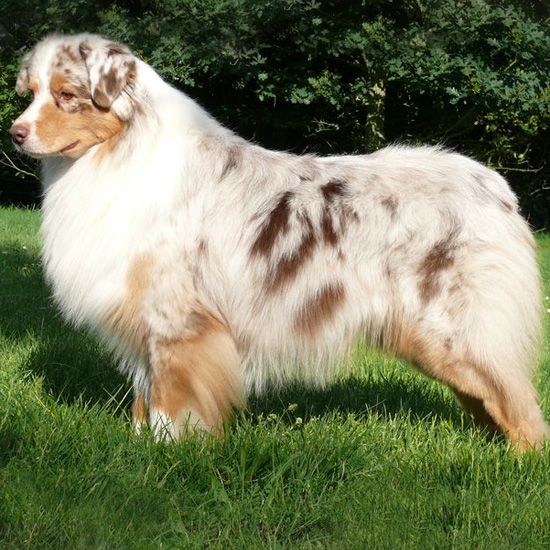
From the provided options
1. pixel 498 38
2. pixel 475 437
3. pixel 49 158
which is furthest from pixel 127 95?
pixel 498 38

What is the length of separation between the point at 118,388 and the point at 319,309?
1.55 meters

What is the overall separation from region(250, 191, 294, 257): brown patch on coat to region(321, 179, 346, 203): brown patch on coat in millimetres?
173

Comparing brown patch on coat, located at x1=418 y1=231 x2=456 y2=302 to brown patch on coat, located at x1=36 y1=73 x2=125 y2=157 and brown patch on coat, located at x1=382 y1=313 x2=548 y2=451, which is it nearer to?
brown patch on coat, located at x1=382 y1=313 x2=548 y2=451

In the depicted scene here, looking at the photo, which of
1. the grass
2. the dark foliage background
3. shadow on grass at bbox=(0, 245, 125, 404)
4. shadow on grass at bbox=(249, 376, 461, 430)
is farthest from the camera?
the dark foliage background

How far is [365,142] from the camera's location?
15188mm

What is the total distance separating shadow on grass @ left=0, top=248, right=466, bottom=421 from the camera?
4785 mm

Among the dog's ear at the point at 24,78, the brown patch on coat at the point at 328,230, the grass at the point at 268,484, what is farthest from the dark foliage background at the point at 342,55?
the grass at the point at 268,484

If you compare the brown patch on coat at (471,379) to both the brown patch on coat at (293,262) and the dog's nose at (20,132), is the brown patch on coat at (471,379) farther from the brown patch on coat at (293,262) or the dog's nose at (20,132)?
the dog's nose at (20,132)

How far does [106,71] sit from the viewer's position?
398 centimetres

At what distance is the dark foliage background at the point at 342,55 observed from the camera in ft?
45.3

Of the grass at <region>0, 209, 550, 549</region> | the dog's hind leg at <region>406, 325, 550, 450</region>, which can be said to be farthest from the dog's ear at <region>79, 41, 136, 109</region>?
the dog's hind leg at <region>406, 325, 550, 450</region>

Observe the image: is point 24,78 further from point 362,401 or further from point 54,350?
point 362,401

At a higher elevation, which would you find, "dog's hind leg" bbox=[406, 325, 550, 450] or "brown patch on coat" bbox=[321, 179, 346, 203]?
"brown patch on coat" bbox=[321, 179, 346, 203]

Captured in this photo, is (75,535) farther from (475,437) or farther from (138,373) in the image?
(475,437)
